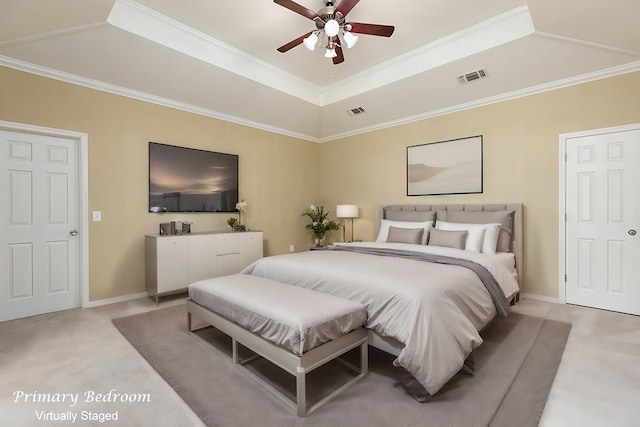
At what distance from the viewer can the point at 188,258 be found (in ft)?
13.0

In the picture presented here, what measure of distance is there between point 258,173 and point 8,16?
330cm

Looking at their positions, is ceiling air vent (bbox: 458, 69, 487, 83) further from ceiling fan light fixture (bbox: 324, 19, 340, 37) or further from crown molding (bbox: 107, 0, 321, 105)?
crown molding (bbox: 107, 0, 321, 105)

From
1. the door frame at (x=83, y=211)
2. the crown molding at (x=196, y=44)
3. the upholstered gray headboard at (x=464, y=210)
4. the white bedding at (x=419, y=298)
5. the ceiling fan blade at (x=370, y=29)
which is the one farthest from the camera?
the upholstered gray headboard at (x=464, y=210)

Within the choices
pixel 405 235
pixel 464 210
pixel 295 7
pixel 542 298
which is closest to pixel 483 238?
pixel 464 210

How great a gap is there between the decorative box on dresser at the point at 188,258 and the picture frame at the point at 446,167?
112 inches

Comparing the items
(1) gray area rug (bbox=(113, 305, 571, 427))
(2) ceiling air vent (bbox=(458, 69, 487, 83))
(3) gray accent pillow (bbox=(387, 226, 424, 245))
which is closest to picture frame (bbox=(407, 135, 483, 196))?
(2) ceiling air vent (bbox=(458, 69, 487, 83))

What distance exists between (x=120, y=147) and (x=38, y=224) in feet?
3.98

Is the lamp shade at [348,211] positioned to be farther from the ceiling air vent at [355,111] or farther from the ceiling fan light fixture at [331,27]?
the ceiling fan light fixture at [331,27]

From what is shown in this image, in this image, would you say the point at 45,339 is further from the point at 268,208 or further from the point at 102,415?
the point at 268,208

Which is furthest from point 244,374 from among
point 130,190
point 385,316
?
point 130,190

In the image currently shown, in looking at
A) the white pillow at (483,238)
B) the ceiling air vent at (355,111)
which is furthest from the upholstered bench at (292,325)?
the ceiling air vent at (355,111)

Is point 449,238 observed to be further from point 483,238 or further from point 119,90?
point 119,90

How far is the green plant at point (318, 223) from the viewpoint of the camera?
5.80 metres

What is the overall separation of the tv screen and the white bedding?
213 centimetres
